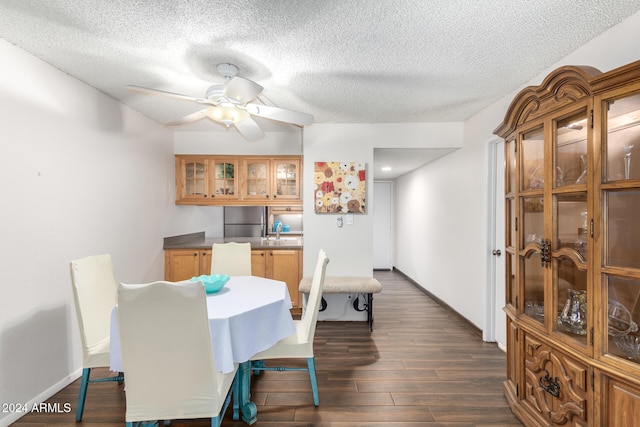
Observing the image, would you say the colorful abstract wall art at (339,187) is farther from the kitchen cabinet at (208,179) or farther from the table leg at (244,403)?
the table leg at (244,403)

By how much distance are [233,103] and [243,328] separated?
1434 millimetres

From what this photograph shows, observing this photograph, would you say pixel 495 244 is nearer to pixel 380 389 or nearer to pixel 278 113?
pixel 380 389

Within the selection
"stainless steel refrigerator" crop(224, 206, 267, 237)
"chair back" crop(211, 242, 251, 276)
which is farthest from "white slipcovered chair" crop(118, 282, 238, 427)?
"stainless steel refrigerator" crop(224, 206, 267, 237)

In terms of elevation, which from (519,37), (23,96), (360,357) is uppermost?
(519,37)

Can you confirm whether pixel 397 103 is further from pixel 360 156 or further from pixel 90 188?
pixel 90 188

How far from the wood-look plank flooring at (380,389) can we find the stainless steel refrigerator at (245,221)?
1977mm

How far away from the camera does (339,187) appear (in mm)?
3670

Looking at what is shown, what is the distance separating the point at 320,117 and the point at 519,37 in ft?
6.57

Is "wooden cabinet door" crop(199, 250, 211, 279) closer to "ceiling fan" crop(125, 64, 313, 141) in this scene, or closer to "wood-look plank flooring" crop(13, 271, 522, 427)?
"wood-look plank flooring" crop(13, 271, 522, 427)

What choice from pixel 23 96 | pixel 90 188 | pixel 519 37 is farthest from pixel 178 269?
pixel 519 37

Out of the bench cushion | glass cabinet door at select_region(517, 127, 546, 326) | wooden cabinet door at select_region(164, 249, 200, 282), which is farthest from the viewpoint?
wooden cabinet door at select_region(164, 249, 200, 282)

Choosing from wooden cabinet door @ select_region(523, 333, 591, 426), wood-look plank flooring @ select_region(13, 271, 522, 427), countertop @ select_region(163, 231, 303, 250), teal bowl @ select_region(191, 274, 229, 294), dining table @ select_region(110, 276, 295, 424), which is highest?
countertop @ select_region(163, 231, 303, 250)

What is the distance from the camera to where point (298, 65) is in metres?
2.22

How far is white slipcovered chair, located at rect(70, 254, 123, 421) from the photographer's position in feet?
6.32
